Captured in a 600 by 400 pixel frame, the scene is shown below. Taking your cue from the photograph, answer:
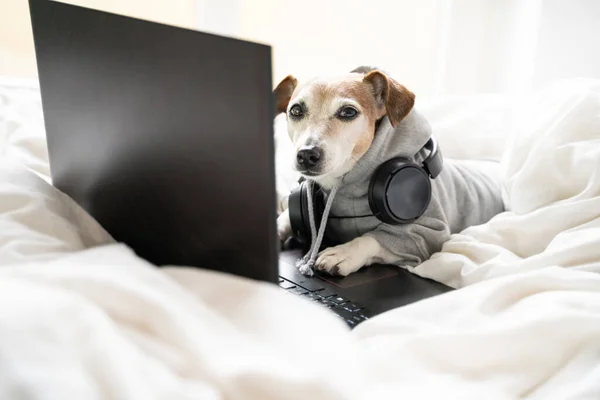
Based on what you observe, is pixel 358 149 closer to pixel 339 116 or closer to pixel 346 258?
pixel 339 116

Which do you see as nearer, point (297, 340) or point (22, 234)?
point (297, 340)

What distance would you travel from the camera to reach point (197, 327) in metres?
0.48

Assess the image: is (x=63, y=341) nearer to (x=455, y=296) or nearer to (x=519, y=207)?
(x=455, y=296)

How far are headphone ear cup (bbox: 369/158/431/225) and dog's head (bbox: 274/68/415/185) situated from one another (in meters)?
0.08

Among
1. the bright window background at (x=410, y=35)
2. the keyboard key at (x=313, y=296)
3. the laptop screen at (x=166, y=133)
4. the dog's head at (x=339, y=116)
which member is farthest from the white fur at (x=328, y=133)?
the bright window background at (x=410, y=35)

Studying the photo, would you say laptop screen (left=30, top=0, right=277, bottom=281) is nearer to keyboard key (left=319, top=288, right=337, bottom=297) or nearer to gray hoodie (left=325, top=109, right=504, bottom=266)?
keyboard key (left=319, top=288, right=337, bottom=297)

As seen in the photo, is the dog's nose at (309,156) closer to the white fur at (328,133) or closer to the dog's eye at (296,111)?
the white fur at (328,133)

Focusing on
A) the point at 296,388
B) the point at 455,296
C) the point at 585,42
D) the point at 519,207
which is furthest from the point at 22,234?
the point at 585,42

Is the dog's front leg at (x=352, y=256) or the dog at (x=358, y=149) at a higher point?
the dog at (x=358, y=149)

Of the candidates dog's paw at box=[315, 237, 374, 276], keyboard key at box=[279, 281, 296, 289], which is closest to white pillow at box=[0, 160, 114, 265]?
keyboard key at box=[279, 281, 296, 289]

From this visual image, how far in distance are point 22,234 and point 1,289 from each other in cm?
24

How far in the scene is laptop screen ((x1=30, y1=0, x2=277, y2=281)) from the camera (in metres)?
0.54

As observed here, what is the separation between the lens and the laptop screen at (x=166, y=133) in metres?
0.54

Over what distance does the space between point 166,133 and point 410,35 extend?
2336 mm
